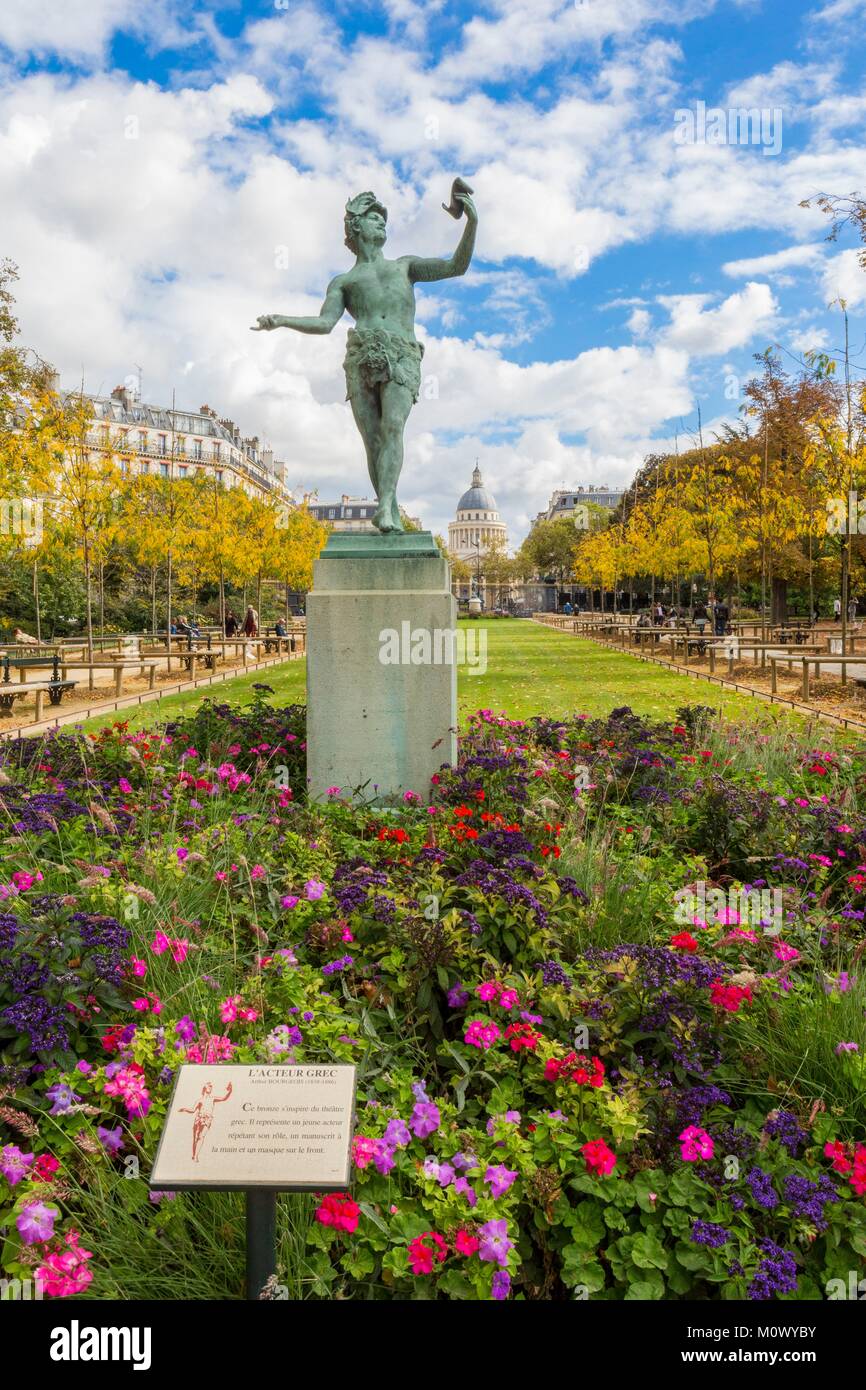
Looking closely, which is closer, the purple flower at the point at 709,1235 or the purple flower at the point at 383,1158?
the purple flower at the point at 709,1235

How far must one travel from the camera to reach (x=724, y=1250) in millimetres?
2111

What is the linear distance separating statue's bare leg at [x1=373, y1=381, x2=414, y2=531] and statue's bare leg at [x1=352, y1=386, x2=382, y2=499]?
0.17 feet

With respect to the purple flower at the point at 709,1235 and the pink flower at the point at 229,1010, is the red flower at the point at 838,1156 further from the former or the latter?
the pink flower at the point at 229,1010

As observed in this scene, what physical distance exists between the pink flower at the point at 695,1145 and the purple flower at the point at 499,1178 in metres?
0.47

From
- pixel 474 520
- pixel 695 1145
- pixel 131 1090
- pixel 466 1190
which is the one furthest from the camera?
pixel 474 520

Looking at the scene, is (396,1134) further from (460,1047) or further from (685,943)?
(685,943)

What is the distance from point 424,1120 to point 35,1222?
3.24 ft

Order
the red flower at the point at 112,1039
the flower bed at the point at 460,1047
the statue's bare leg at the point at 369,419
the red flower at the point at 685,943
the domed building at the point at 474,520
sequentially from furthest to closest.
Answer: the domed building at the point at 474,520 < the statue's bare leg at the point at 369,419 < the red flower at the point at 685,943 < the red flower at the point at 112,1039 < the flower bed at the point at 460,1047

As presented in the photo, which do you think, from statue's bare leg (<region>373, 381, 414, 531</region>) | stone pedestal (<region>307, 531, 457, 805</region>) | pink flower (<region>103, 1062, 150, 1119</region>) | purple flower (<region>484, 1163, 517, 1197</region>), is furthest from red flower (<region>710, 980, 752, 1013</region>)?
statue's bare leg (<region>373, 381, 414, 531</region>)

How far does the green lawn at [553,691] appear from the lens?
462 inches

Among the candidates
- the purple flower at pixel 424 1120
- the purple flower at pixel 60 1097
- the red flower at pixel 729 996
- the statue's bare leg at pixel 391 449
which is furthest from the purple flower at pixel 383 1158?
the statue's bare leg at pixel 391 449

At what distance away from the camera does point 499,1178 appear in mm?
2184

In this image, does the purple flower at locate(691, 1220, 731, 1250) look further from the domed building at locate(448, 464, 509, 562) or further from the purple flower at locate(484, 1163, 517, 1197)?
the domed building at locate(448, 464, 509, 562)

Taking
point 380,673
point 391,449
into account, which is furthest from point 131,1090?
point 391,449
